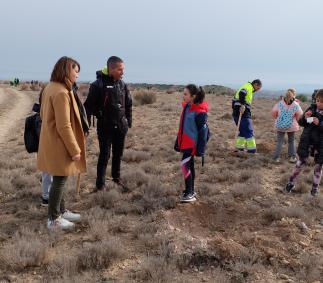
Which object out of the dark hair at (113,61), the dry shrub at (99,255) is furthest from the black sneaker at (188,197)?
the dark hair at (113,61)

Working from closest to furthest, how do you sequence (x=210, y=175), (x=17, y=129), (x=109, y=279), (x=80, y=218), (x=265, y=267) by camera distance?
1. (x=109, y=279)
2. (x=265, y=267)
3. (x=80, y=218)
4. (x=210, y=175)
5. (x=17, y=129)

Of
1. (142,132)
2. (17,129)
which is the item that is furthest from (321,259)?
(17,129)

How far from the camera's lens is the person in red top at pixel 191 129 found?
6.19 metres

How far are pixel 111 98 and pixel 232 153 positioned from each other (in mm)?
4975

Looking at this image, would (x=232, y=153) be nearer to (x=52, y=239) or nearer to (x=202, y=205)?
(x=202, y=205)

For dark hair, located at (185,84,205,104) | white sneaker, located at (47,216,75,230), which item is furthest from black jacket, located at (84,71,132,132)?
white sneaker, located at (47,216,75,230)

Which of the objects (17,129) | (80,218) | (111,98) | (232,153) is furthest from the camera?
(17,129)

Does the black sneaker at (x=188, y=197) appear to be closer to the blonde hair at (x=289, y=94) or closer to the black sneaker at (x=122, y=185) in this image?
the black sneaker at (x=122, y=185)

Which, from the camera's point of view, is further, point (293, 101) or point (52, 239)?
point (293, 101)

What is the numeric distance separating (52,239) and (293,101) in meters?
6.67

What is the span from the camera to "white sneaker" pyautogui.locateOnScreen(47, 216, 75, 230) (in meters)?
5.40

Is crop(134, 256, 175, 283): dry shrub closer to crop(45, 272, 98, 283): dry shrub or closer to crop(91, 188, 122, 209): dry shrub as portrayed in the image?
crop(45, 272, 98, 283): dry shrub

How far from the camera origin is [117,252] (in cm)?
472

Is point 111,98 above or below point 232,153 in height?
above
